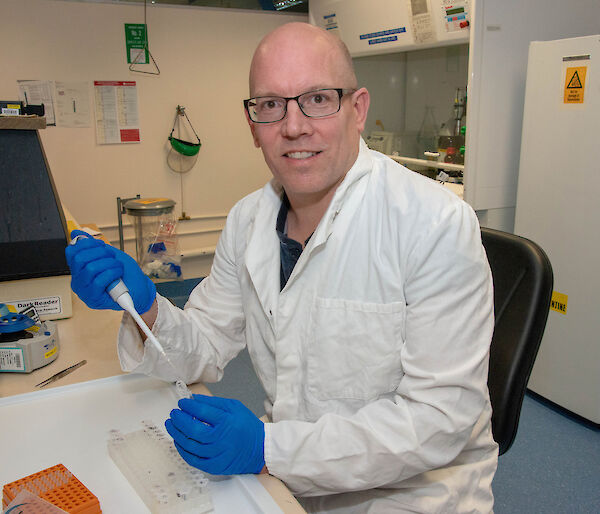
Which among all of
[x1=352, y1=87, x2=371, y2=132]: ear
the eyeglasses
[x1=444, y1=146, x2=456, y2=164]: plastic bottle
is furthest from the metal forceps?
[x1=444, y1=146, x2=456, y2=164]: plastic bottle

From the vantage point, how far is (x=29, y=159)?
4.83ft

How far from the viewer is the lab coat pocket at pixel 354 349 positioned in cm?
103

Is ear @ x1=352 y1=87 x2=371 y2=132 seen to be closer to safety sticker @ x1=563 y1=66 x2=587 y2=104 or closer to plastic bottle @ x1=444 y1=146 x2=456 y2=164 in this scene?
safety sticker @ x1=563 y1=66 x2=587 y2=104

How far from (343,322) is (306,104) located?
1.41ft

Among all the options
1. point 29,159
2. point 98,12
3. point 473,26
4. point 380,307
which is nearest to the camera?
point 380,307

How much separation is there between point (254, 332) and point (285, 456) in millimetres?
356

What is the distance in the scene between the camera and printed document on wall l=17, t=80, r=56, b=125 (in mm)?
3398

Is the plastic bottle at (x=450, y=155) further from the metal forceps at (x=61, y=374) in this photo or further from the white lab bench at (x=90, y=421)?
the metal forceps at (x=61, y=374)

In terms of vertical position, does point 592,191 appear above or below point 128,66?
below

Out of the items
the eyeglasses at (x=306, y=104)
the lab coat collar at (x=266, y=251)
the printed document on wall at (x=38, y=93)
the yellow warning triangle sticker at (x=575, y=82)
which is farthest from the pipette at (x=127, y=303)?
the printed document on wall at (x=38, y=93)

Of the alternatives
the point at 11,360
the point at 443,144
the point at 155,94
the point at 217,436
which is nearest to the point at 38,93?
the point at 155,94

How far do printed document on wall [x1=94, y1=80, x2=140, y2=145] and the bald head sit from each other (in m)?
2.80

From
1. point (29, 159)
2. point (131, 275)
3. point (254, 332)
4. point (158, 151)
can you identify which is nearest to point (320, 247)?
point (254, 332)

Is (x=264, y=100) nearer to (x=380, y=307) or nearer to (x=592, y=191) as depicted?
(x=380, y=307)
